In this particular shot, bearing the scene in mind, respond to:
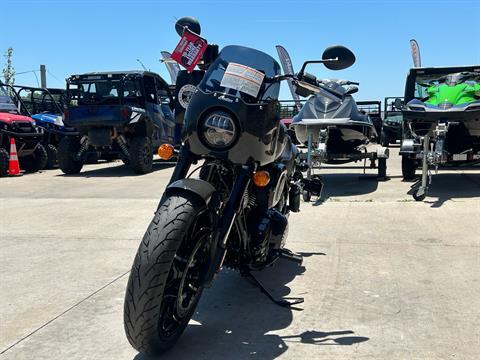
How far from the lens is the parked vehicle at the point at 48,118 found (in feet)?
46.1

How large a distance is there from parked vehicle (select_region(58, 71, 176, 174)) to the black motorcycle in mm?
8585

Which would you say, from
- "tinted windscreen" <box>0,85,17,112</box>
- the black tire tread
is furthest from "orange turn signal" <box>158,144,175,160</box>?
"tinted windscreen" <box>0,85,17,112</box>

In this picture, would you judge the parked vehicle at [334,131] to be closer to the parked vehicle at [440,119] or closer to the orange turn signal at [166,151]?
the parked vehicle at [440,119]

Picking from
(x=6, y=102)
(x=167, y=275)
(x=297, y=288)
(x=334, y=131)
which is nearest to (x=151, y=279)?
(x=167, y=275)

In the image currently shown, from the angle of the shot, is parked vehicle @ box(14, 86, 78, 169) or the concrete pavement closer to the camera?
the concrete pavement

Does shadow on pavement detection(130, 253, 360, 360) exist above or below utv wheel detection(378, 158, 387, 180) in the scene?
below

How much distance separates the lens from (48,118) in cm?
1432

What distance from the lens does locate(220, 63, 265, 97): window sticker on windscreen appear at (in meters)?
3.12

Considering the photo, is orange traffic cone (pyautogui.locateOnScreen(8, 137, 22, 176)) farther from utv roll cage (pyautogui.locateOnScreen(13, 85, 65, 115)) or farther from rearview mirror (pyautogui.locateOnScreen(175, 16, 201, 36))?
rearview mirror (pyautogui.locateOnScreen(175, 16, 201, 36))

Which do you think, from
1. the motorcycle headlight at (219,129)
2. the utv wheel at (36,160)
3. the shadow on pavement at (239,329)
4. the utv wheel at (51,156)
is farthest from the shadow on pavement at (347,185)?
the utv wheel at (51,156)

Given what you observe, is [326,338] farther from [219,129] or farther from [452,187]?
[452,187]

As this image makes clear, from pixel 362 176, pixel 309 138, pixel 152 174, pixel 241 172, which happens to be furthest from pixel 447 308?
pixel 152 174

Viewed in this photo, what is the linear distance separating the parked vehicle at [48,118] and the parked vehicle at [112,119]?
2.76 ft

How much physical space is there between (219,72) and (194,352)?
5.63 feet
